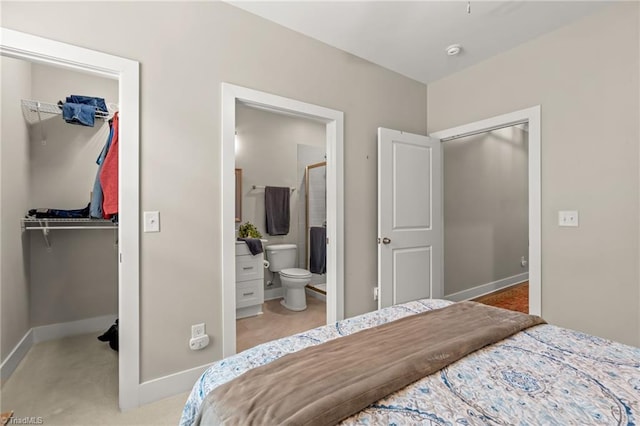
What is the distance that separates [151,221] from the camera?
1.88 metres

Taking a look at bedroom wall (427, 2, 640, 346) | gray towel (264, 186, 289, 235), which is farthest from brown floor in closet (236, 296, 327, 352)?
bedroom wall (427, 2, 640, 346)

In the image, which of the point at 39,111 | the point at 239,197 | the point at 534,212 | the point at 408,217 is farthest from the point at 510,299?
the point at 39,111

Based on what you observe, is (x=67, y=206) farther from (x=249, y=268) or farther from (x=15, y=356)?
(x=249, y=268)

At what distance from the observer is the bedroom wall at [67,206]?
269cm

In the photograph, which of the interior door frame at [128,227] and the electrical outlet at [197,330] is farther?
the electrical outlet at [197,330]

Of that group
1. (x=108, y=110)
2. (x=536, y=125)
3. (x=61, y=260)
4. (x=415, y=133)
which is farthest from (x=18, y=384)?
(x=536, y=125)

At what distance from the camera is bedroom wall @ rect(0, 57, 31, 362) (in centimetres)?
209

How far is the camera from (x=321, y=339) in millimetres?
1265

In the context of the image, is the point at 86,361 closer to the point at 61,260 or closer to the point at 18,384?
the point at 18,384

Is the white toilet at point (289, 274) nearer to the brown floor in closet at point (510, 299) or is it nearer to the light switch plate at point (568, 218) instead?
the brown floor in closet at point (510, 299)

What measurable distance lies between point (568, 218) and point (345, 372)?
2.34 metres

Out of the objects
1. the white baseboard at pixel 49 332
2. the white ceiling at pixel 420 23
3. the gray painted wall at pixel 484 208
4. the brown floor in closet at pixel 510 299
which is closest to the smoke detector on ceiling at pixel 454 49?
the white ceiling at pixel 420 23

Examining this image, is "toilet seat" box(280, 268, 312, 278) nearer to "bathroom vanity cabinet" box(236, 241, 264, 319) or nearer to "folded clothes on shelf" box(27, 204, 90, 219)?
"bathroom vanity cabinet" box(236, 241, 264, 319)

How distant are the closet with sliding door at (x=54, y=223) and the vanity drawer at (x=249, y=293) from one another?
1.20 m
